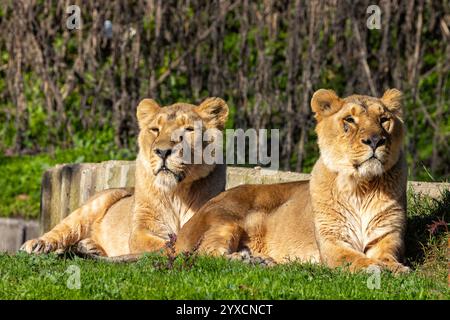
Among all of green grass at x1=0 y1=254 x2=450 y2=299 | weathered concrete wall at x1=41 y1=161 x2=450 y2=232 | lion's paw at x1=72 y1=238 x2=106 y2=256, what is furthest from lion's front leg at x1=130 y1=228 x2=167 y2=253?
weathered concrete wall at x1=41 y1=161 x2=450 y2=232

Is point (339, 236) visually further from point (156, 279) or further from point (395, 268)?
point (156, 279)

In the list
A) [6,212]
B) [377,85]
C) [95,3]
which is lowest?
[6,212]

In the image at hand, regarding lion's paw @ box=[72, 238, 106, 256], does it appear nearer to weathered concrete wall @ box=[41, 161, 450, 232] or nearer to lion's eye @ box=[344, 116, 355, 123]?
weathered concrete wall @ box=[41, 161, 450, 232]

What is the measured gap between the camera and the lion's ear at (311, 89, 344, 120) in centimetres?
785

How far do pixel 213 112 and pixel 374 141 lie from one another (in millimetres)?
1898

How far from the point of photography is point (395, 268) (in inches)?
285

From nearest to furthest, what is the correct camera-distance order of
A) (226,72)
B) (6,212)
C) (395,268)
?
(395,268) < (6,212) < (226,72)

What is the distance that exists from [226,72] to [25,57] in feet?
7.89

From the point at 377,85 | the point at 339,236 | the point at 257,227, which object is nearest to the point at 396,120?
the point at 339,236

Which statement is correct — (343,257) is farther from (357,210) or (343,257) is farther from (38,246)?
(38,246)

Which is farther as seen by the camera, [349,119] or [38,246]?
[38,246]

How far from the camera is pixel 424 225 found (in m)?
8.65

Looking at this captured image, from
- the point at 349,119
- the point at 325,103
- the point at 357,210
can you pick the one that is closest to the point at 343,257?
the point at 357,210
